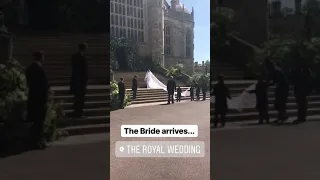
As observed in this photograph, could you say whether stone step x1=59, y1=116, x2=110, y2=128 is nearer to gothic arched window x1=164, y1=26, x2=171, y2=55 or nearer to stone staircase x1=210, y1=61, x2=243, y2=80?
gothic arched window x1=164, y1=26, x2=171, y2=55

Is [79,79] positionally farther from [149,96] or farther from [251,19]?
[251,19]

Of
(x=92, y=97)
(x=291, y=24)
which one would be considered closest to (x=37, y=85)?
(x=92, y=97)

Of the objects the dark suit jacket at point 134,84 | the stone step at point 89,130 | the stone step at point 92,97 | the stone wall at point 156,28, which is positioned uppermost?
the stone wall at point 156,28

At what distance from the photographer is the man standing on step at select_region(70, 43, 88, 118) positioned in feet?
8.59

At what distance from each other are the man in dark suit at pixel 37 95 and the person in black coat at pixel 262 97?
63.5 inches

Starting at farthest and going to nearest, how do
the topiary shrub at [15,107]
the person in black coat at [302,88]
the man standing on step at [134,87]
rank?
the person in black coat at [302,88] → the man standing on step at [134,87] → the topiary shrub at [15,107]

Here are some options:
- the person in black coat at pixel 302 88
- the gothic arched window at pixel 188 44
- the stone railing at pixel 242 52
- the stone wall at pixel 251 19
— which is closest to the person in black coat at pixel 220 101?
the stone railing at pixel 242 52

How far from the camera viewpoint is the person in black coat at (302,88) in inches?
109

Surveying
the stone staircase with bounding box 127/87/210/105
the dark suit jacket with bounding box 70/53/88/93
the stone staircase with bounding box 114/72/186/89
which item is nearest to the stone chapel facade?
the stone staircase with bounding box 114/72/186/89

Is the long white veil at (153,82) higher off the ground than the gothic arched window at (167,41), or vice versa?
the gothic arched window at (167,41)

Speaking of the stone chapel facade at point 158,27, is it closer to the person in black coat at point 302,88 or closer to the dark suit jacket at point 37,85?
the dark suit jacket at point 37,85

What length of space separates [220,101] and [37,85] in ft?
4.63

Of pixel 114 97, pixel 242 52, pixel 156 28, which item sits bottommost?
pixel 114 97
